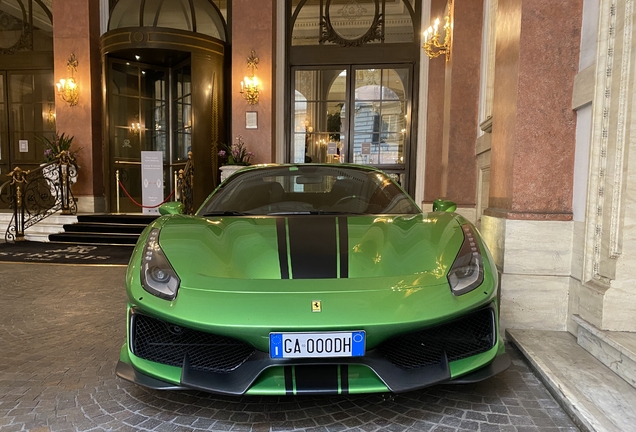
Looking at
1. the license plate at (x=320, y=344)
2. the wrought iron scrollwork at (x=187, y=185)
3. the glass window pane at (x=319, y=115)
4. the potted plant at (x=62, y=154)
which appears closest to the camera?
the license plate at (x=320, y=344)

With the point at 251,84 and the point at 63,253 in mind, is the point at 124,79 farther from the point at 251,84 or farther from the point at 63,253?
the point at 63,253

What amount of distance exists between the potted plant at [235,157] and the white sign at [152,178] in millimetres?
1322

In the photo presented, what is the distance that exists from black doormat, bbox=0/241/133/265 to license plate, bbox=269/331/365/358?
15.2ft

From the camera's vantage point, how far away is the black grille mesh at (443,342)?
161cm

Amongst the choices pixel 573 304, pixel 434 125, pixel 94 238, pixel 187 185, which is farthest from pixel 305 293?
pixel 434 125

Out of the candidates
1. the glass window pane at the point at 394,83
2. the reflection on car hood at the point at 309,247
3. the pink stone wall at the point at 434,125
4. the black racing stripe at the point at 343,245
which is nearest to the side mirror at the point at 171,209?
the reflection on car hood at the point at 309,247

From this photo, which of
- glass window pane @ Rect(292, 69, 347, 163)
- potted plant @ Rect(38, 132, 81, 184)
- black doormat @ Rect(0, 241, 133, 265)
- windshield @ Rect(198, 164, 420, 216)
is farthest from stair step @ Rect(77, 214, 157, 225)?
windshield @ Rect(198, 164, 420, 216)

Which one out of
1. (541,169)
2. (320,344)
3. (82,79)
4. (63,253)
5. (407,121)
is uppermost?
(82,79)

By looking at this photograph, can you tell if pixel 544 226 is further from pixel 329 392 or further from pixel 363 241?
pixel 329 392

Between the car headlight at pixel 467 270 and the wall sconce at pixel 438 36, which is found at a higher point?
the wall sconce at pixel 438 36

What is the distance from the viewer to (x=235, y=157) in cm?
848

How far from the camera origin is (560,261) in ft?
9.17

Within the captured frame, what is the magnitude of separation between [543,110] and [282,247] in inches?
84.7

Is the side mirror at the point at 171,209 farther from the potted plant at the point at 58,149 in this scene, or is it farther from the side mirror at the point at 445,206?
the potted plant at the point at 58,149
